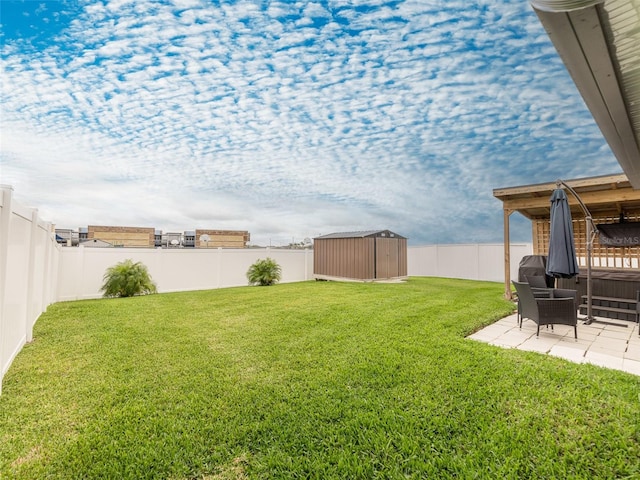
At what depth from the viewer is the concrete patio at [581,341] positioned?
3.99 meters

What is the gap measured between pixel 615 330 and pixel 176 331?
7677mm

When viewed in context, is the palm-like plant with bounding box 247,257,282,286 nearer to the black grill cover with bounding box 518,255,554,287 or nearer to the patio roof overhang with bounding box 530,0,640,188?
the black grill cover with bounding box 518,255,554,287

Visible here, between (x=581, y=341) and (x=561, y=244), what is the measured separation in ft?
5.45

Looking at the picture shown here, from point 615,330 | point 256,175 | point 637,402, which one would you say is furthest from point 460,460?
point 256,175

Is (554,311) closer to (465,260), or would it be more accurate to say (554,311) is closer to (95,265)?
(465,260)

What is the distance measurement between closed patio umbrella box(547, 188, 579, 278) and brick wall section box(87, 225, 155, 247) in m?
38.1

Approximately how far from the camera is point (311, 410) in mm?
2768

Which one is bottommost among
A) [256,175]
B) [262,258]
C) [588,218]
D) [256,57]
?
[262,258]

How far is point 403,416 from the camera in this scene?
2.64 m

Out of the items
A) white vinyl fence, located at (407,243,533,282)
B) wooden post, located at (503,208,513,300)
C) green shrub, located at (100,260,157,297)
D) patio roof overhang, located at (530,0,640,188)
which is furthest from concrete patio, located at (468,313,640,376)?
green shrub, located at (100,260,157,297)

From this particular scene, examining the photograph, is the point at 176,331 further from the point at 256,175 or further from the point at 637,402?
the point at 256,175

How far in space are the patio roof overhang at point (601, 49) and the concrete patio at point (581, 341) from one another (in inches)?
133

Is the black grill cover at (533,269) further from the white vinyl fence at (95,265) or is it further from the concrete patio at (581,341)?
the white vinyl fence at (95,265)

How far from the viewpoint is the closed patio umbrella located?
543cm
